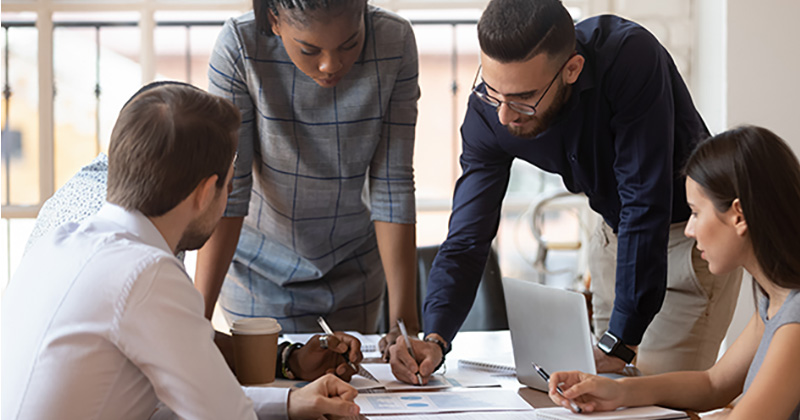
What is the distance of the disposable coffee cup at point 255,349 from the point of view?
1.38 meters

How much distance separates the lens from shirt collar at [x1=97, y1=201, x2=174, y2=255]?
3.46 ft

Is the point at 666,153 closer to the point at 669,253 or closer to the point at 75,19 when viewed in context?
the point at 669,253

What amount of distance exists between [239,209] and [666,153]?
37.4 inches

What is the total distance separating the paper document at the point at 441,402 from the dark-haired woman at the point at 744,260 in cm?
10

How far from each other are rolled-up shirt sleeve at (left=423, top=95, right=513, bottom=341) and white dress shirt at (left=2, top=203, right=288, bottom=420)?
2.70 feet

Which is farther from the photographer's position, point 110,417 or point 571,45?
point 571,45

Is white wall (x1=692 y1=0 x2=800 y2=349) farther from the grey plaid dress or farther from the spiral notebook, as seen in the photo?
the spiral notebook

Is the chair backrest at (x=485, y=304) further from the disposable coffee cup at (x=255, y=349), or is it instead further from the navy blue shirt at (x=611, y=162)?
the disposable coffee cup at (x=255, y=349)

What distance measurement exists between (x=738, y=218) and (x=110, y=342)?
97 cm

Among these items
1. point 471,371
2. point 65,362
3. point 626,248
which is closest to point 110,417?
point 65,362

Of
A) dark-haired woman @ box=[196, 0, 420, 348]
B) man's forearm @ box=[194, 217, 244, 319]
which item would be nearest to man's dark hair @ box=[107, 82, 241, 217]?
dark-haired woman @ box=[196, 0, 420, 348]

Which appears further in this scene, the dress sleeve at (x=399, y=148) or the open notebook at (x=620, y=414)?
the dress sleeve at (x=399, y=148)

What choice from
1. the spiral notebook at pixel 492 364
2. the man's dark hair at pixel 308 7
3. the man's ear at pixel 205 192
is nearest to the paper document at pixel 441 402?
the spiral notebook at pixel 492 364

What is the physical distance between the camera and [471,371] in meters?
1.54
